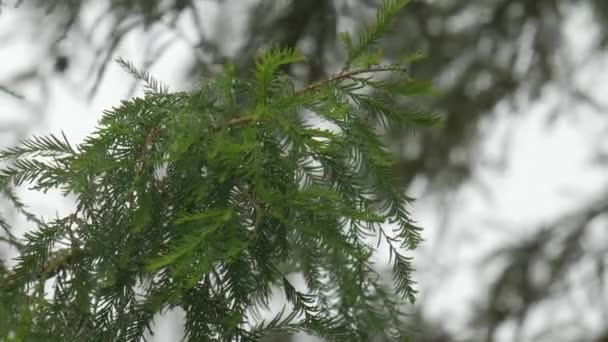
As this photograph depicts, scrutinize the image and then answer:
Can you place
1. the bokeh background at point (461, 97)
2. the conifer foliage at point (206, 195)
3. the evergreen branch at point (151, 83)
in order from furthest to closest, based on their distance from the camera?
the bokeh background at point (461, 97)
the evergreen branch at point (151, 83)
the conifer foliage at point (206, 195)

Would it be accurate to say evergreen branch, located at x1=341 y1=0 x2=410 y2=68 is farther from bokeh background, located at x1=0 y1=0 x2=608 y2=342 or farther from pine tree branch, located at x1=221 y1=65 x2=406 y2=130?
bokeh background, located at x1=0 y1=0 x2=608 y2=342

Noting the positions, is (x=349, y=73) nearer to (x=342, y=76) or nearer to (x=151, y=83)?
(x=342, y=76)

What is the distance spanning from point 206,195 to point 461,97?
129 inches

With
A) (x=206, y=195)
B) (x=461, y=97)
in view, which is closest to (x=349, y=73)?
(x=206, y=195)

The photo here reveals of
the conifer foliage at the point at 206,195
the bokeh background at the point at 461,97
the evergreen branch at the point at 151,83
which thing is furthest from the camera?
the bokeh background at the point at 461,97

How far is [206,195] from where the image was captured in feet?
4.20

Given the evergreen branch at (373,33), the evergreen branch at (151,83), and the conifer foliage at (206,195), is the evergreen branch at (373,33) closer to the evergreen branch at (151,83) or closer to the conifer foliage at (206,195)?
the conifer foliage at (206,195)

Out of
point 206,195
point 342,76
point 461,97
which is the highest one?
point 461,97

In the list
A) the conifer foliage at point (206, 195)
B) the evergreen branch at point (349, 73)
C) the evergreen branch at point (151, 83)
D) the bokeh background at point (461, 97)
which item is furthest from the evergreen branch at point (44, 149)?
the bokeh background at point (461, 97)

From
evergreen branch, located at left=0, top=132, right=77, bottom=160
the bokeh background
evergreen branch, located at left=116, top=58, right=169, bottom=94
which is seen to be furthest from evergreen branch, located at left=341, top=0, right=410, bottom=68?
the bokeh background

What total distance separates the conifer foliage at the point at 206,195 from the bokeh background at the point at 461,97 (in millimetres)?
1102

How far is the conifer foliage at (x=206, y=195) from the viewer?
1.23m

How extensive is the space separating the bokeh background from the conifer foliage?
1.10 meters

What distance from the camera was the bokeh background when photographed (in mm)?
2631
